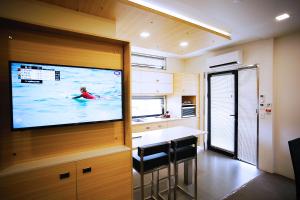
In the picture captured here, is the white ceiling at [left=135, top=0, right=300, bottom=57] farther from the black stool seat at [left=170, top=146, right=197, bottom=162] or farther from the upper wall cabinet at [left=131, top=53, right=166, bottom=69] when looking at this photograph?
the upper wall cabinet at [left=131, top=53, right=166, bottom=69]

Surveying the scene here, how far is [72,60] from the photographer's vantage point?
1.97 metres

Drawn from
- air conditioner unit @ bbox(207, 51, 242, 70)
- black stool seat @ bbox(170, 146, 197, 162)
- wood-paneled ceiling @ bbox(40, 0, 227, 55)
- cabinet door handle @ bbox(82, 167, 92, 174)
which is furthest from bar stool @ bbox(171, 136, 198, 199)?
air conditioner unit @ bbox(207, 51, 242, 70)

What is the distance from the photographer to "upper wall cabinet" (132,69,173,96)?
152 inches

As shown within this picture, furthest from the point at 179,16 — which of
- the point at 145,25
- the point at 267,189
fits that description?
the point at 267,189

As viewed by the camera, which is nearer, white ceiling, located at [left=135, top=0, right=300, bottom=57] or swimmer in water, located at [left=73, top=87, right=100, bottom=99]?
swimmer in water, located at [left=73, top=87, right=100, bottom=99]

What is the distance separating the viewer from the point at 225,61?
3.86 meters

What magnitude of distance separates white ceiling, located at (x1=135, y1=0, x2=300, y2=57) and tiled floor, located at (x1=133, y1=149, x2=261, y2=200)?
281 cm

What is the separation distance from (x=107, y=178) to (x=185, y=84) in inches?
133

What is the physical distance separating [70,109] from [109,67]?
2.56 feet

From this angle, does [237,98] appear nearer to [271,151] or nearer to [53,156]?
[271,151]

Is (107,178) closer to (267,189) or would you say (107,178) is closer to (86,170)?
(86,170)

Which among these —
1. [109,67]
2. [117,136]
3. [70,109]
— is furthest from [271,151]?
[70,109]

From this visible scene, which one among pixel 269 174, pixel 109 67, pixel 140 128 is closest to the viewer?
pixel 109 67

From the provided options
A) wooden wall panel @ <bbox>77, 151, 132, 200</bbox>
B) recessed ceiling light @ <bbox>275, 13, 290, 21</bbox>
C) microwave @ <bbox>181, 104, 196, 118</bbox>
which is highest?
recessed ceiling light @ <bbox>275, 13, 290, 21</bbox>
